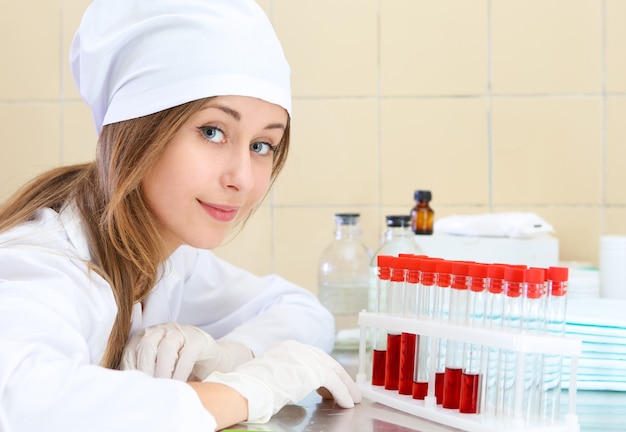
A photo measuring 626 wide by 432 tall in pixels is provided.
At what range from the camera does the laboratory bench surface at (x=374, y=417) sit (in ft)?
2.96

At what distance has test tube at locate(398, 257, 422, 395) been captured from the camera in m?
0.97

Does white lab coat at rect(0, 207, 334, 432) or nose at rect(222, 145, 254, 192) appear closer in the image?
white lab coat at rect(0, 207, 334, 432)

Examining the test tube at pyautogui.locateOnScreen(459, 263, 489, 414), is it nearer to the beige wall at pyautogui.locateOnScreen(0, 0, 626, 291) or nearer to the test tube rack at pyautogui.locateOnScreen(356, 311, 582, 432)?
the test tube rack at pyautogui.locateOnScreen(356, 311, 582, 432)

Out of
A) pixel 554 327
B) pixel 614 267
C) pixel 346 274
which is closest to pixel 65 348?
pixel 554 327

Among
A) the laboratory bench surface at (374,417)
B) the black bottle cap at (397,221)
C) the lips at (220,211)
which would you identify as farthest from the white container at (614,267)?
the lips at (220,211)

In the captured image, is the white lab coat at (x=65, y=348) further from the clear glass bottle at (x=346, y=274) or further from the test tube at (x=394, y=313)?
the clear glass bottle at (x=346, y=274)

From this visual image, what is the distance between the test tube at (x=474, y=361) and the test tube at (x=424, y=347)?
0.06m

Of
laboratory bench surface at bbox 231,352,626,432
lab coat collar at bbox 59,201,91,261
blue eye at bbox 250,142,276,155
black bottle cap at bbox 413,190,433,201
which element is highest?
blue eye at bbox 250,142,276,155

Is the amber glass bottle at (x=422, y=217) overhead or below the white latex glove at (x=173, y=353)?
overhead

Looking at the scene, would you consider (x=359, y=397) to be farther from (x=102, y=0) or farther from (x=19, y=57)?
(x=19, y=57)

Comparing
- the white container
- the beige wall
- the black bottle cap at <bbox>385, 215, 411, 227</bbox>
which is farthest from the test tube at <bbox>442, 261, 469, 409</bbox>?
the beige wall

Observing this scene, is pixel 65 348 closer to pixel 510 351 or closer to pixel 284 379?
pixel 284 379

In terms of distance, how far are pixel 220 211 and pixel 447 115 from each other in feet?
3.95

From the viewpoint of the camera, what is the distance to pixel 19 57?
7.32 ft
